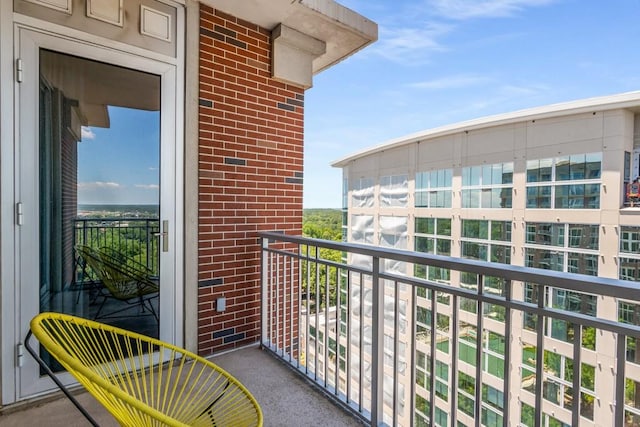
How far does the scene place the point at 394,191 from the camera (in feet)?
37.4

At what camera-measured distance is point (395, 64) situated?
52.6 ft

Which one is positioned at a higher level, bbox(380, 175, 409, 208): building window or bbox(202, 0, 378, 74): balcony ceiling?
bbox(202, 0, 378, 74): balcony ceiling

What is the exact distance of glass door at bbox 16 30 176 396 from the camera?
71.0 inches

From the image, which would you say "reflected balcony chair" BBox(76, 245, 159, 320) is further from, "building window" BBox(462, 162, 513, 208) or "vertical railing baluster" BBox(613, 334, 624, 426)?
"building window" BBox(462, 162, 513, 208)

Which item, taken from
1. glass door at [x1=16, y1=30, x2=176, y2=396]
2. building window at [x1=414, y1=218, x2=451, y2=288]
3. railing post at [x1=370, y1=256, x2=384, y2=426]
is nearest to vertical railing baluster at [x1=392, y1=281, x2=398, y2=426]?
railing post at [x1=370, y1=256, x2=384, y2=426]

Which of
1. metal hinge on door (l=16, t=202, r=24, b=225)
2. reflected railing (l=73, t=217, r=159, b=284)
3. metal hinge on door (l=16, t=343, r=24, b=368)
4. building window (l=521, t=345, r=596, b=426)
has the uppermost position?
metal hinge on door (l=16, t=202, r=24, b=225)

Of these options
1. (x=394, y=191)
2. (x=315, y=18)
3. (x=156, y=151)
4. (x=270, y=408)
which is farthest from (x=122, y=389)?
(x=394, y=191)

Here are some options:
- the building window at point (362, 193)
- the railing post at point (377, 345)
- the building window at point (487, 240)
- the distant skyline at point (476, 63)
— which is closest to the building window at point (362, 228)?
the building window at point (362, 193)

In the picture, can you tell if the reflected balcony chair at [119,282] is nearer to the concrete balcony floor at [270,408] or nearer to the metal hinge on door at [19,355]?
the metal hinge on door at [19,355]

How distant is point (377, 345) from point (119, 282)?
1731 mm

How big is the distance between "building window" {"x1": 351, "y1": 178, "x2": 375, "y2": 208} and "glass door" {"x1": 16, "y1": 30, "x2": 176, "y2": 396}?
10.4 m

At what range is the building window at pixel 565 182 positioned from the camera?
684 centimetres

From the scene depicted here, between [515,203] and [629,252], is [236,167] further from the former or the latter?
[515,203]

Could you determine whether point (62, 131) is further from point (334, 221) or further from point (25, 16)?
point (334, 221)
